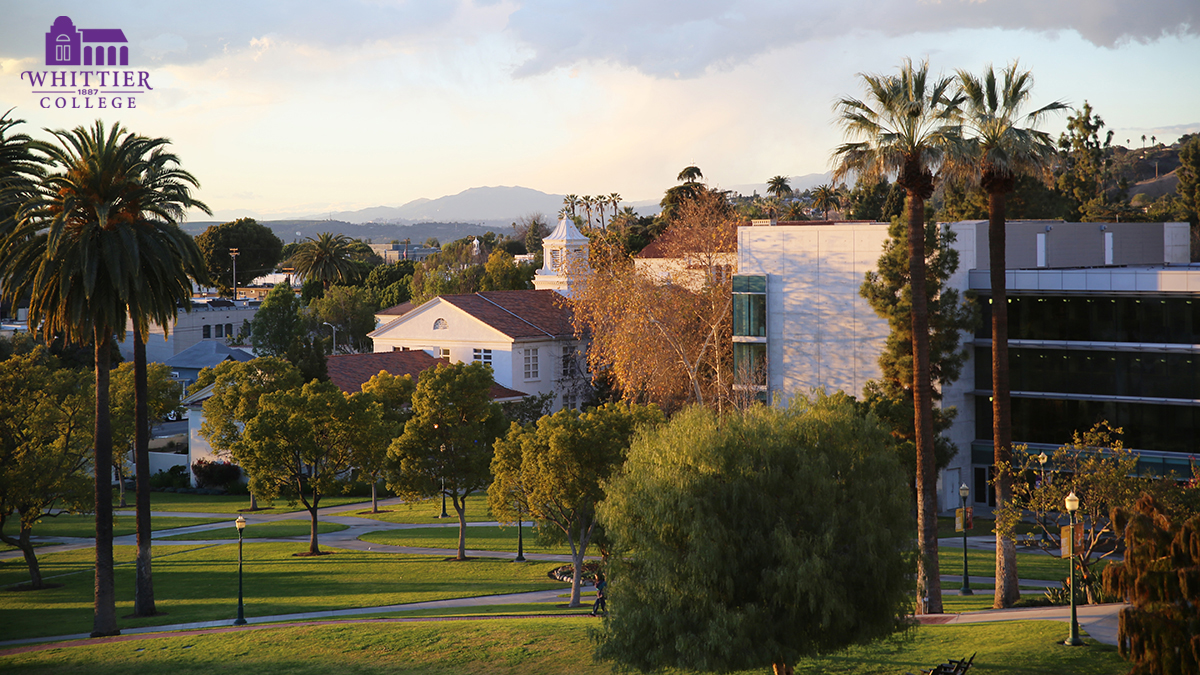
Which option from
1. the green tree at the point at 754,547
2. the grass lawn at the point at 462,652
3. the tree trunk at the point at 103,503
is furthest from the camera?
the tree trunk at the point at 103,503

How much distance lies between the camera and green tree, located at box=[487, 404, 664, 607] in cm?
3228

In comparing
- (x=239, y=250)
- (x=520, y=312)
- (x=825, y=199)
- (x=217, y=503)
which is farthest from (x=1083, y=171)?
(x=239, y=250)

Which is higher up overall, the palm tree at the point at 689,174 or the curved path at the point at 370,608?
the palm tree at the point at 689,174

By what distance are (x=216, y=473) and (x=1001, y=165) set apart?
52.7m

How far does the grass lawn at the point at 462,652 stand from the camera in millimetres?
20062

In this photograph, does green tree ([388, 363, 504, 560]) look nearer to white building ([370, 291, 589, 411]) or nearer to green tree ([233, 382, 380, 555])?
green tree ([233, 382, 380, 555])

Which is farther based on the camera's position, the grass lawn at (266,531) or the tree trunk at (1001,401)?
the grass lawn at (266,531)

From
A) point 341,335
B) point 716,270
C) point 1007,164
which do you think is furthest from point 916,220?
point 341,335

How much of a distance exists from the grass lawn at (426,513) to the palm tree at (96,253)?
21180mm

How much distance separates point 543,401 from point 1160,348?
109ft

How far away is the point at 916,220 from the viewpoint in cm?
2756

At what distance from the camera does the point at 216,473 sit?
63.9 m

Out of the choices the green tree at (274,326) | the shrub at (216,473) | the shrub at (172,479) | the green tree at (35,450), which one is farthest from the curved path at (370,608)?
the green tree at (274,326)

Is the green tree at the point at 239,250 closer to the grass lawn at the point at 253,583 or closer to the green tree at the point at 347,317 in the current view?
the green tree at the point at 347,317
